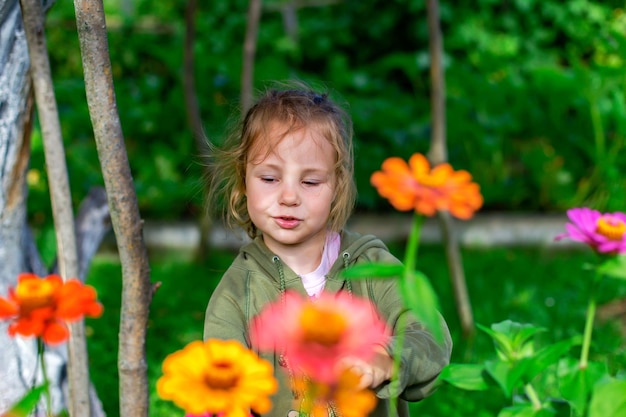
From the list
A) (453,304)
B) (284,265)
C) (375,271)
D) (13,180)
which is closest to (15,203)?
(13,180)

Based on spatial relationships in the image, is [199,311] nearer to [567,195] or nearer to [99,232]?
[99,232]

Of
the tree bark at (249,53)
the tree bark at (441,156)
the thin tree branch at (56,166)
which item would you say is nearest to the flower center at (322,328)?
the thin tree branch at (56,166)

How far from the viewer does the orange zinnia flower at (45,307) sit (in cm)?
103

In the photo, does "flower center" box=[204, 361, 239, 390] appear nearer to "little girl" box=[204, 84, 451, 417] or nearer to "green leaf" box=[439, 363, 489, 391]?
"green leaf" box=[439, 363, 489, 391]

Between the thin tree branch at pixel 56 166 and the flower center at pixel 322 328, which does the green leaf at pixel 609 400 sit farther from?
the thin tree branch at pixel 56 166

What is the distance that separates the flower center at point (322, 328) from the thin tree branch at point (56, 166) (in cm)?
100

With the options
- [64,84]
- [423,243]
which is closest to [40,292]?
[423,243]

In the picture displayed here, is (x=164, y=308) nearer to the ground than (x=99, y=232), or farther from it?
nearer to the ground

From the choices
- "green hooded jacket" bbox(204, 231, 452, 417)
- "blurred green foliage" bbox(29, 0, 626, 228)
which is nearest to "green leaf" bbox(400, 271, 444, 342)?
"green hooded jacket" bbox(204, 231, 452, 417)

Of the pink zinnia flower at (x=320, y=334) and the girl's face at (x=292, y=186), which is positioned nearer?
the pink zinnia flower at (x=320, y=334)

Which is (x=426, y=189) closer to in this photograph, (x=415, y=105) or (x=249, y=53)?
(x=249, y=53)

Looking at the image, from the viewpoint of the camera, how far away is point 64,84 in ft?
16.1

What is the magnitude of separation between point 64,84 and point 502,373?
4084 millimetres

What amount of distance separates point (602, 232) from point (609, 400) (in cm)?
23
